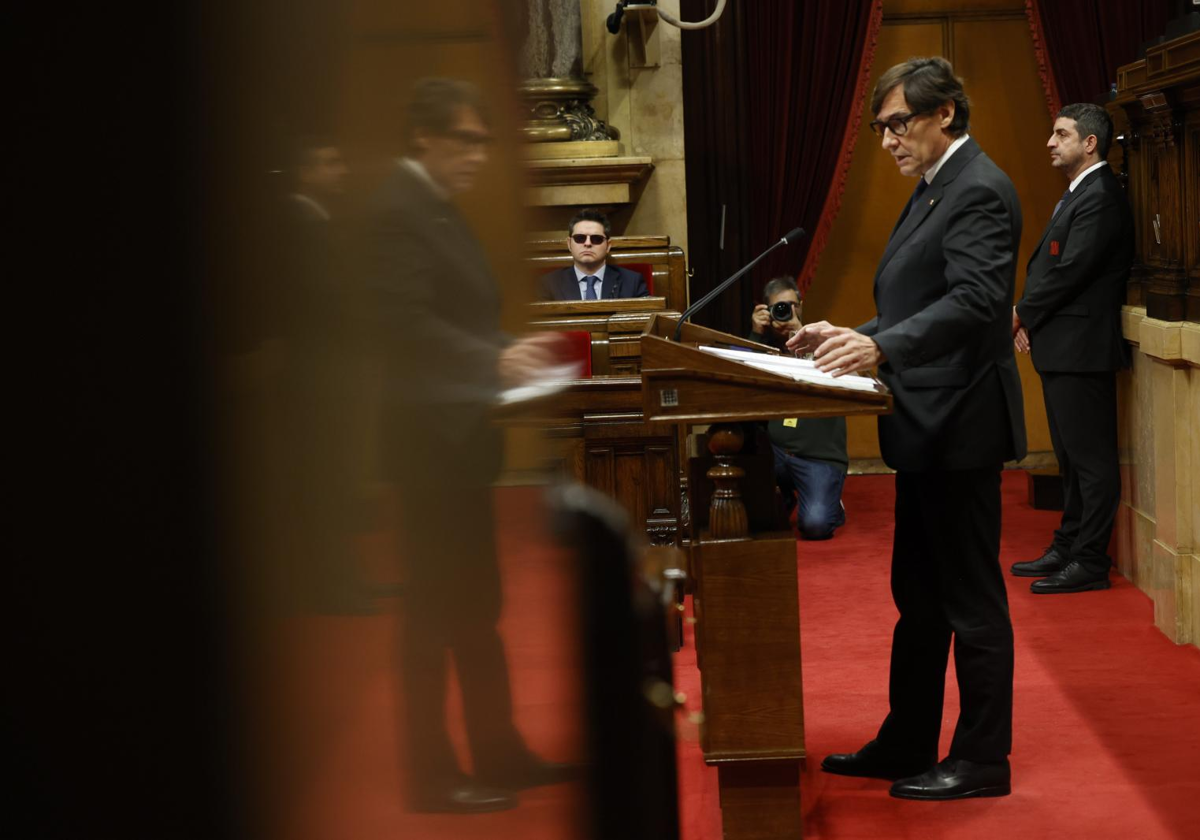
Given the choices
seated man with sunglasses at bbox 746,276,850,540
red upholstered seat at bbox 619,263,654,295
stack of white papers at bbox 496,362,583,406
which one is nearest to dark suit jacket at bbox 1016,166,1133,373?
seated man with sunglasses at bbox 746,276,850,540

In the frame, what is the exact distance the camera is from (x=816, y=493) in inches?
260

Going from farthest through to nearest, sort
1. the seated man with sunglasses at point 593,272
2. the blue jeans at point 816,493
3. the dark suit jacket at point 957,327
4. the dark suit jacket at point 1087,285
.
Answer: the blue jeans at point 816,493, the seated man with sunglasses at point 593,272, the dark suit jacket at point 1087,285, the dark suit jacket at point 957,327

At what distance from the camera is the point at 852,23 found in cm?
802

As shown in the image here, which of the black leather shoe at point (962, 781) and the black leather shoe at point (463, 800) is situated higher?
the black leather shoe at point (463, 800)

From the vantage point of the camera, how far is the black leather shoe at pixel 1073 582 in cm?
542

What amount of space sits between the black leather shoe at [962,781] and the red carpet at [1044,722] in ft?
0.09

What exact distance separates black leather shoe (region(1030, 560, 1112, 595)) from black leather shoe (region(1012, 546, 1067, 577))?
9.1 inches

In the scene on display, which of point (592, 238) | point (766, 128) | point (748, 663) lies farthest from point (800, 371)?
point (766, 128)

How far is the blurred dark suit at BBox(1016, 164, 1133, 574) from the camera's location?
534cm

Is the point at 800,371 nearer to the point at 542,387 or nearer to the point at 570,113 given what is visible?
the point at 542,387

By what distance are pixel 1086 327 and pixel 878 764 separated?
2496mm

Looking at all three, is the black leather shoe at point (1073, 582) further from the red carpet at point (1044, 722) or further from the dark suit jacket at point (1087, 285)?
the dark suit jacket at point (1087, 285)

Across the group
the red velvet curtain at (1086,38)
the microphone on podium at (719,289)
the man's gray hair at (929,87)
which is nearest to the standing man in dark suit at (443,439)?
the man's gray hair at (929,87)

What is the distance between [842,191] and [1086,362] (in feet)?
10.6
